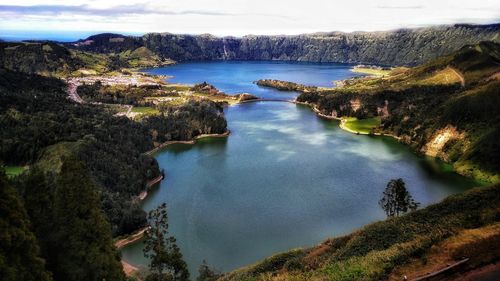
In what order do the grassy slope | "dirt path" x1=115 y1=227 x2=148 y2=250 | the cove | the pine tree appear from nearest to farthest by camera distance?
1. the grassy slope
2. the pine tree
3. the cove
4. "dirt path" x1=115 y1=227 x2=148 y2=250

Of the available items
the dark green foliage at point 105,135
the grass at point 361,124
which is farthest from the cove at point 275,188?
the grass at point 361,124

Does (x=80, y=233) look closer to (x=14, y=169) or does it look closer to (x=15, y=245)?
(x=15, y=245)

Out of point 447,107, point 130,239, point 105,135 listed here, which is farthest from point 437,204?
point 447,107

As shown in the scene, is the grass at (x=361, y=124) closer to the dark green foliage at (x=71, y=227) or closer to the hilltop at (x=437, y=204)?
the hilltop at (x=437, y=204)

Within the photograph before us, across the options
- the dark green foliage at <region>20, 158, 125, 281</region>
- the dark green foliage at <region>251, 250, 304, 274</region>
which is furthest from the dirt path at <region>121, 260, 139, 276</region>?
the dark green foliage at <region>251, 250, 304, 274</region>

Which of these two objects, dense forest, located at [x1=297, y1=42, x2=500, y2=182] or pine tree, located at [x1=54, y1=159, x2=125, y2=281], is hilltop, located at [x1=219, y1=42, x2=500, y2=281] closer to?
dense forest, located at [x1=297, y1=42, x2=500, y2=182]

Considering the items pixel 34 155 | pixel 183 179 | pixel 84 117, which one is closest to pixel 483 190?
pixel 183 179
